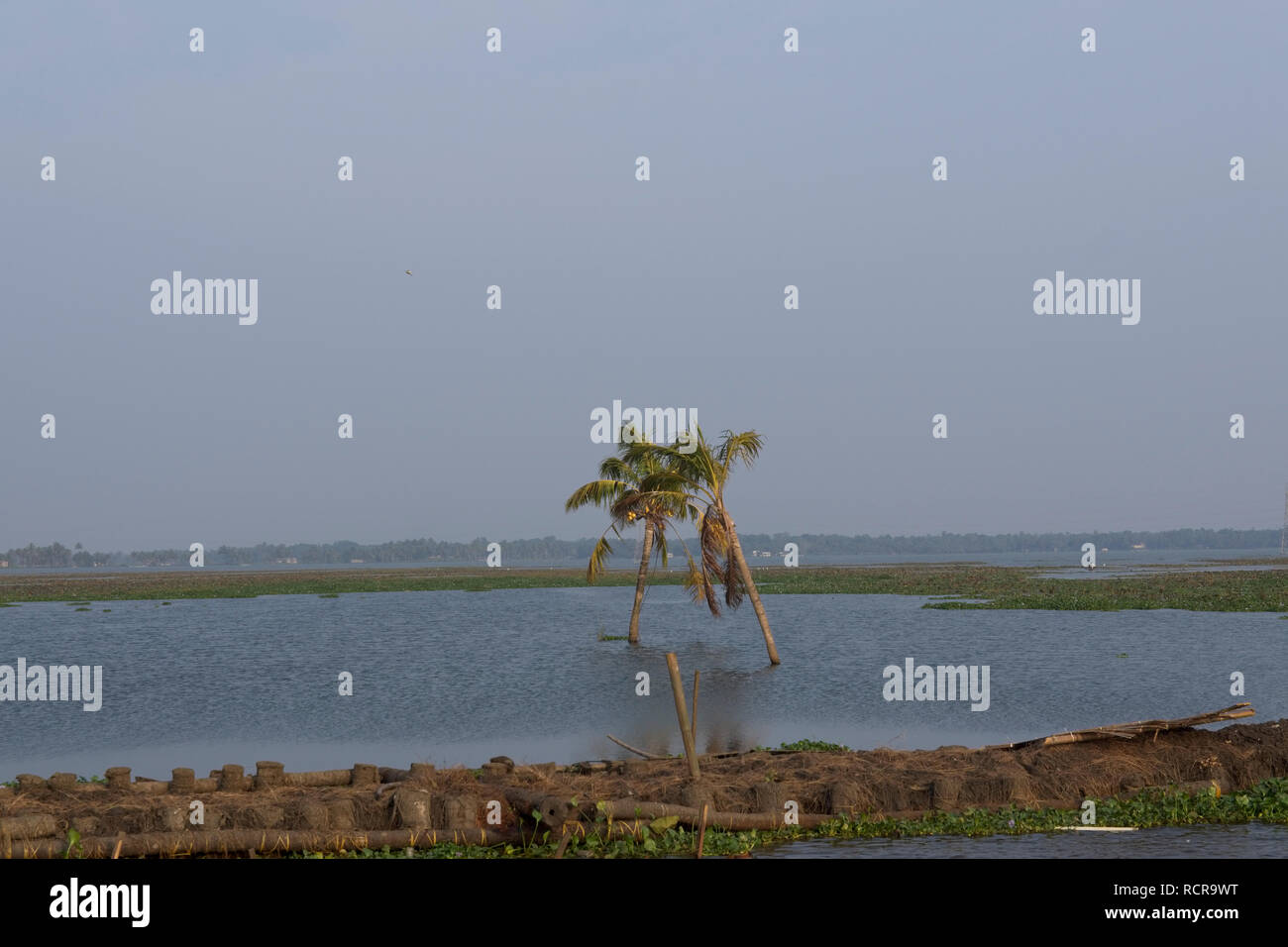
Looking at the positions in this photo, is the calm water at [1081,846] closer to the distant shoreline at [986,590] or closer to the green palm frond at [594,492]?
the green palm frond at [594,492]

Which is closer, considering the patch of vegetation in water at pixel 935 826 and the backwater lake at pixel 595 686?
the patch of vegetation in water at pixel 935 826

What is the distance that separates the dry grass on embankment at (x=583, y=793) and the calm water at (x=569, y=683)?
5683 mm

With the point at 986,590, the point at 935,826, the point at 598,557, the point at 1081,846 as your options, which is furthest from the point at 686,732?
the point at 986,590

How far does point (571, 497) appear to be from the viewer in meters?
41.0

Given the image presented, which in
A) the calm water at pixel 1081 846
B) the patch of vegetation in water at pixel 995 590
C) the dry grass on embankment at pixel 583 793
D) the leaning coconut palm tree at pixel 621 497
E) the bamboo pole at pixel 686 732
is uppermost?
the leaning coconut palm tree at pixel 621 497

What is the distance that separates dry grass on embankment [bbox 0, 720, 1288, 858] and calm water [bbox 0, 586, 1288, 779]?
5.68 metres

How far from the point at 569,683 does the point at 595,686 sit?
1.33 m

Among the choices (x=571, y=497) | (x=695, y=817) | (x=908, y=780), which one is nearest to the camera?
(x=695, y=817)

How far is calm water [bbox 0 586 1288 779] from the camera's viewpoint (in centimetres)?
2383

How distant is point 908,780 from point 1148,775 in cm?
355

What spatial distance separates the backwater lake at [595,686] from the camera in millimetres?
22984

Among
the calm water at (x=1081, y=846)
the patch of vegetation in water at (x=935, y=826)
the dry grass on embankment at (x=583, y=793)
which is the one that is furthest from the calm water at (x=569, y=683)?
the calm water at (x=1081, y=846)
